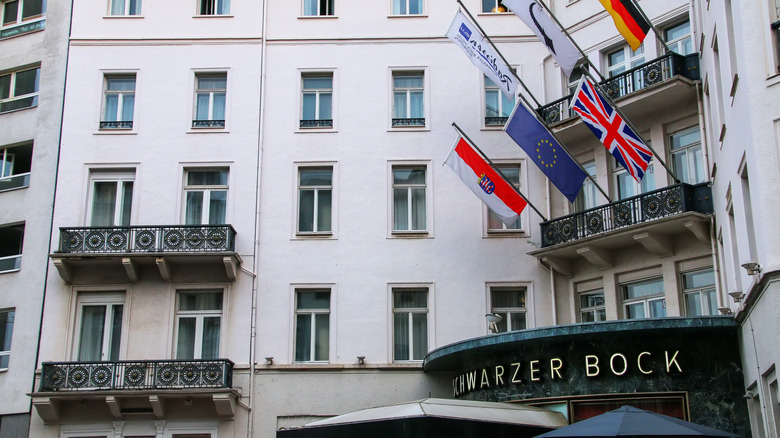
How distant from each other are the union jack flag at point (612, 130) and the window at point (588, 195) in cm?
389

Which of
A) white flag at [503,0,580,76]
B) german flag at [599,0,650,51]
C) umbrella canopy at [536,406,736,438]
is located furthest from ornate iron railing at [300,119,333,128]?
umbrella canopy at [536,406,736,438]

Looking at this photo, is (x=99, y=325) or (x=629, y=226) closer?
(x=629, y=226)

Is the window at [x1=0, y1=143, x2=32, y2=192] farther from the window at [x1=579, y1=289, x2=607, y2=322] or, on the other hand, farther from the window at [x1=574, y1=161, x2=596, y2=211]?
the window at [x1=579, y1=289, x2=607, y2=322]

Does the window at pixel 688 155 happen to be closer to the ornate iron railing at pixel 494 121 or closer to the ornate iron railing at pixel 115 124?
the ornate iron railing at pixel 494 121

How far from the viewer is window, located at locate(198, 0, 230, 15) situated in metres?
28.9

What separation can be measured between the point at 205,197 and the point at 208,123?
7.73 ft

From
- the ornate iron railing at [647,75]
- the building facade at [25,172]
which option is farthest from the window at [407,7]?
the building facade at [25,172]

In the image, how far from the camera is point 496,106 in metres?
27.6

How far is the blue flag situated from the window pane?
10.6 metres

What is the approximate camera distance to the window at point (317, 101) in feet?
90.4

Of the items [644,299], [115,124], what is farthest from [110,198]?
[644,299]

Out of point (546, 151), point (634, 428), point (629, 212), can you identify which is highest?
point (546, 151)

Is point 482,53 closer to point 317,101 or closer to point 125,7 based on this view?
point 317,101

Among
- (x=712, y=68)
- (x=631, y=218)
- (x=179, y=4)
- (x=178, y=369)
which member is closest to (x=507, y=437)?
(x=631, y=218)
